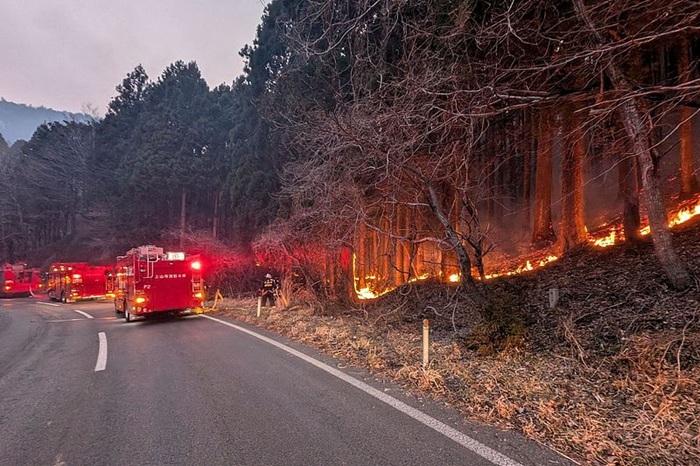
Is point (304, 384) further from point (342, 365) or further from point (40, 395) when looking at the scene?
point (40, 395)

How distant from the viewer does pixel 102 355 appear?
839 centimetres

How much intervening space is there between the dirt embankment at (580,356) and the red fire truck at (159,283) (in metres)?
5.72

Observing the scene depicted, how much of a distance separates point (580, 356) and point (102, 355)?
9.04m

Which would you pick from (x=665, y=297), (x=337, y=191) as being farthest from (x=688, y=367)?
(x=337, y=191)

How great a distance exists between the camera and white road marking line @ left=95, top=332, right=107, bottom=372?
733cm

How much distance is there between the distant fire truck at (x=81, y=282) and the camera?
87.5 feet

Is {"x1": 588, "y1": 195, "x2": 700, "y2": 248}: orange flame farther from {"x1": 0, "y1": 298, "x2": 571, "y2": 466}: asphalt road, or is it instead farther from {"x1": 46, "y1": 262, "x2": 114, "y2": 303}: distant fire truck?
{"x1": 46, "y1": 262, "x2": 114, "y2": 303}: distant fire truck

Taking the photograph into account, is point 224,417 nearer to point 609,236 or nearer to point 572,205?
point 572,205

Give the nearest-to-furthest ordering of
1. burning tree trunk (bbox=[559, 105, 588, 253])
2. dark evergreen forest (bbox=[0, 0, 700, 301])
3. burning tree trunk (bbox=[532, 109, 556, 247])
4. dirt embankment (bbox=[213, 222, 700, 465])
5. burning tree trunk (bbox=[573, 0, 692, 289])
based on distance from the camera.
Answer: dirt embankment (bbox=[213, 222, 700, 465]) < dark evergreen forest (bbox=[0, 0, 700, 301]) < burning tree trunk (bbox=[573, 0, 692, 289]) < burning tree trunk (bbox=[559, 105, 588, 253]) < burning tree trunk (bbox=[532, 109, 556, 247])

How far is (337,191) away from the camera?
11.2 m

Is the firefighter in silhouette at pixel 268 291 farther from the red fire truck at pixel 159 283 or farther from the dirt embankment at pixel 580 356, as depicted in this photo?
the dirt embankment at pixel 580 356

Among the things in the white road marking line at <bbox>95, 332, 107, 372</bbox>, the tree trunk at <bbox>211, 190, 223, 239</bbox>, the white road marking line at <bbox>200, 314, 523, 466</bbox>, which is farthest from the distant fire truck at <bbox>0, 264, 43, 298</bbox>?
the white road marking line at <bbox>200, 314, 523, 466</bbox>

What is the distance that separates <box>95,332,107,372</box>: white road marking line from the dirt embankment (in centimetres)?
406

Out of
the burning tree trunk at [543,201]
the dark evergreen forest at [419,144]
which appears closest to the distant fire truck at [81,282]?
the dark evergreen forest at [419,144]
